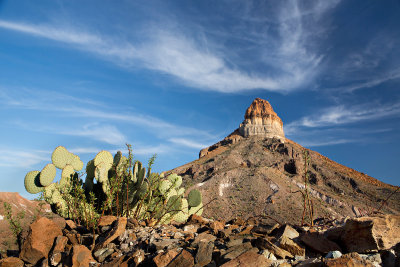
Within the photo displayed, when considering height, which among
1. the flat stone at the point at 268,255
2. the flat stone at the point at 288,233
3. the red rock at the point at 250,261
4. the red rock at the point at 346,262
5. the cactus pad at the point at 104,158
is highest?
the cactus pad at the point at 104,158

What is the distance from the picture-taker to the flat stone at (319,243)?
3645mm

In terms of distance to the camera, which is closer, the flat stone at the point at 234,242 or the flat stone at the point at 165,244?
the flat stone at the point at 234,242

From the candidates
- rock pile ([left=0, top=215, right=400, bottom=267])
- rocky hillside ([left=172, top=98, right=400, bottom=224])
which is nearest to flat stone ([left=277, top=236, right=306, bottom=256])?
rock pile ([left=0, top=215, right=400, bottom=267])

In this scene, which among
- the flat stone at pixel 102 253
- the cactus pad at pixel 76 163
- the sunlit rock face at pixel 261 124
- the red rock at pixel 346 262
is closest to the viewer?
the red rock at pixel 346 262

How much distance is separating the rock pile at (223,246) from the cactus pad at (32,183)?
3.89 meters

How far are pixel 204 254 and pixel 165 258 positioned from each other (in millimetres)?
579

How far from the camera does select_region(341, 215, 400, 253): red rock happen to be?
11.5 feet

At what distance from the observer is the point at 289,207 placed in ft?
108

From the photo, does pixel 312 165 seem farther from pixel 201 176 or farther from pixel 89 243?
pixel 89 243

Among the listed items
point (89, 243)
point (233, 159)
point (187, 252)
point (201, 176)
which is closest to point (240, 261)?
point (187, 252)

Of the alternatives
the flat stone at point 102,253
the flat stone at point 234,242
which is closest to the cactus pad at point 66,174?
the flat stone at point 102,253

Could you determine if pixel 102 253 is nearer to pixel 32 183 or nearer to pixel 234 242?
pixel 234 242

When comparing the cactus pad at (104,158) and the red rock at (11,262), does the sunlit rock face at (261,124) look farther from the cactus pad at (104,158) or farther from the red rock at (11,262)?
the red rock at (11,262)

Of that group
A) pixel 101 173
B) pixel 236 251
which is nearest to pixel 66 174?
pixel 101 173
